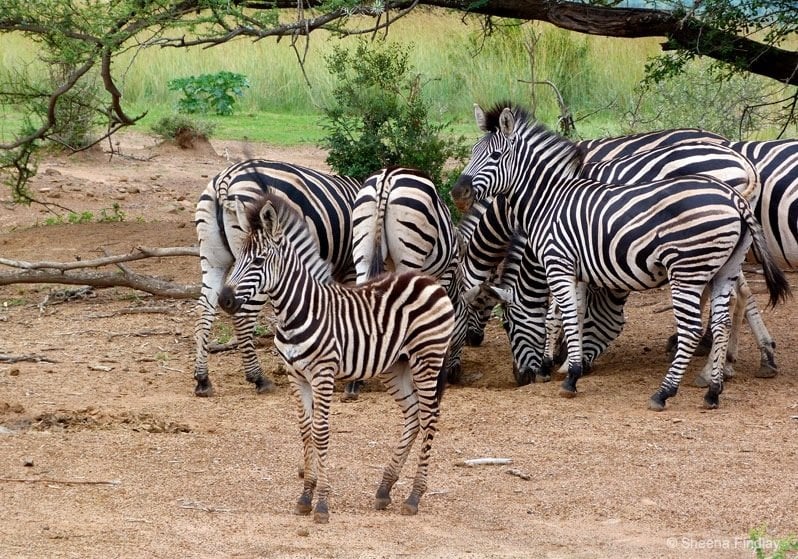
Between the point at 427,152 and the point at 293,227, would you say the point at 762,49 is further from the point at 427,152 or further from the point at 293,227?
the point at 293,227

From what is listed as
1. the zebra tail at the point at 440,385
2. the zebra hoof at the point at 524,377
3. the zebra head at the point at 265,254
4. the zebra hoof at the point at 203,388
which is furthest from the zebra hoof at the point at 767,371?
the zebra head at the point at 265,254

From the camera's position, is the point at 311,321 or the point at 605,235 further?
the point at 605,235

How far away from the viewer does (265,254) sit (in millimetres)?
5910

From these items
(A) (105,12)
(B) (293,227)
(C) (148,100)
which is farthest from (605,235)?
(C) (148,100)

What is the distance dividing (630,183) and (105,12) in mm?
5462

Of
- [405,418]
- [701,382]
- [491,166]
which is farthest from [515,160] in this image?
[405,418]

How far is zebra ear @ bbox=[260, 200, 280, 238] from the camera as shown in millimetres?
5844

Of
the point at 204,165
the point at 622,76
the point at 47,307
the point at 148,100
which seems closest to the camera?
the point at 47,307

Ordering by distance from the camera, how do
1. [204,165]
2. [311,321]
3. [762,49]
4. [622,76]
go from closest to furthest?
1. [311,321]
2. [762,49]
3. [204,165]
4. [622,76]

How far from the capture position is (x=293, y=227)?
6051 mm

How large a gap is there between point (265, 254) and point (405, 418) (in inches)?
47.7

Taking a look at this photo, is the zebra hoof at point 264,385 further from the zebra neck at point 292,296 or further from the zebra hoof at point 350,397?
the zebra neck at point 292,296

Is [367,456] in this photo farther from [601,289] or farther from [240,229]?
[601,289]

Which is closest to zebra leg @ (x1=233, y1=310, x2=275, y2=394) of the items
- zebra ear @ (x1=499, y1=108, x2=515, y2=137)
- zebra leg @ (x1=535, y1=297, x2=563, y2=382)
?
zebra leg @ (x1=535, y1=297, x2=563, y2=382)
